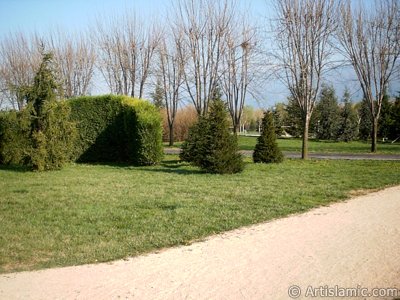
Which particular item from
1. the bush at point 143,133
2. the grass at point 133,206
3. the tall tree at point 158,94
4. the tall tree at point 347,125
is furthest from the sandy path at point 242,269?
the tall tree at point 347,125

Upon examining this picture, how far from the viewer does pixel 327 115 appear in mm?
41812

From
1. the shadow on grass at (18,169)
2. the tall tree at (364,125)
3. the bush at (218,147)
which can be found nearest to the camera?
the bush at (218,147)

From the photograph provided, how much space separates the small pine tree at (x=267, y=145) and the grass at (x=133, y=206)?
11.2ft

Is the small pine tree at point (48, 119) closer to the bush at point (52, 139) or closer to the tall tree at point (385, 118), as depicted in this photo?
the bush at point (52, 139)

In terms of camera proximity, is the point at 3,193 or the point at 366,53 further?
the point at 366,53

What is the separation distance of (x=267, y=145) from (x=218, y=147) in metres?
4.60

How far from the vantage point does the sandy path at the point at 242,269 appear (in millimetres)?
3842

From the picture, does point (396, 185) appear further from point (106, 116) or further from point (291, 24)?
point (106, 116)

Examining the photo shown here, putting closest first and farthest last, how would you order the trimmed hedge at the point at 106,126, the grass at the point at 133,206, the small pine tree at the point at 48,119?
the grass at the point at 133,206
the small pine tree at the point at 48,119
the trimmed hedge at the point at 106,126

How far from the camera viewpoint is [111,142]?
58.4 feet

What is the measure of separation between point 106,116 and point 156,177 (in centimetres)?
686

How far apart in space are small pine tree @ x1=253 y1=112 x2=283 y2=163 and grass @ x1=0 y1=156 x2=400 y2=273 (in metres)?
3.43

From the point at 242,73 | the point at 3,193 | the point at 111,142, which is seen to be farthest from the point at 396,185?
the point at 242,73

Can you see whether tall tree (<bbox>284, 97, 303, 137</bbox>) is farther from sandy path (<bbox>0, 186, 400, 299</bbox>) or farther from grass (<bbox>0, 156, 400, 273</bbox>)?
sandy path (<bbox>0, 186, 400, 299</bbox>)
